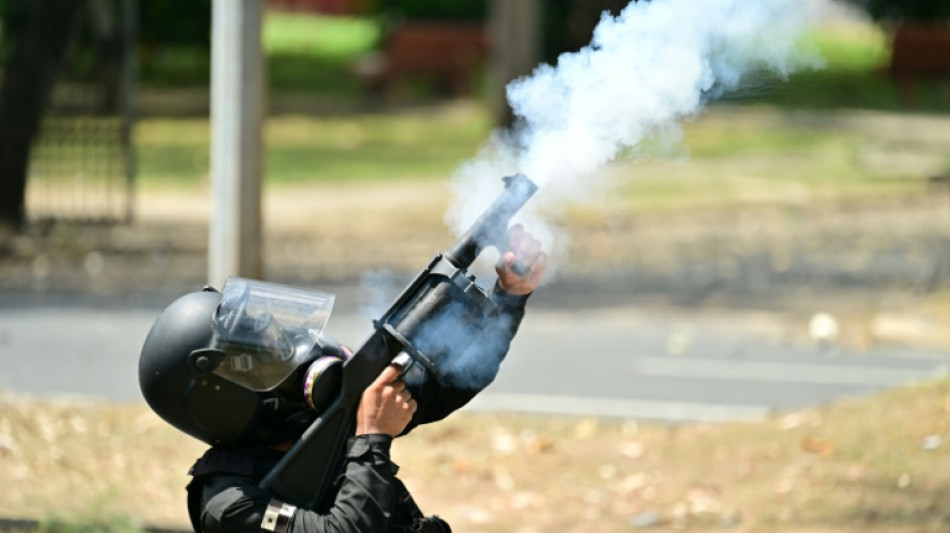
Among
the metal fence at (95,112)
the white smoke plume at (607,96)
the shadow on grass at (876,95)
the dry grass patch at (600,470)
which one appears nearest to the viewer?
the white smoke plume at (607,96)

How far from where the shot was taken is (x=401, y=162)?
1931 cm

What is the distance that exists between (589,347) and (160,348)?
Result: 6.70 m

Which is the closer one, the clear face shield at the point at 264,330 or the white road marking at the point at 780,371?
the clear face shield at the point at 264,330

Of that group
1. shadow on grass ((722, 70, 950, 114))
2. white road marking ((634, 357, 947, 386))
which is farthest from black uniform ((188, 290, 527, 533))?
shadow on grass ((722, 70, 950, 114))

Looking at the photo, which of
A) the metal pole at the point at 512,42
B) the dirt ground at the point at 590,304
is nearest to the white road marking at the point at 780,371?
the dirt ground at the point at 590,304

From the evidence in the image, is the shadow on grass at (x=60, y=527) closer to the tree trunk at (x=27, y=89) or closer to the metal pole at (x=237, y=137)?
the metal pole at (x=237, y=137)

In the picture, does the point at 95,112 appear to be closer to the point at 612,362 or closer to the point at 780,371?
the point at 612,362

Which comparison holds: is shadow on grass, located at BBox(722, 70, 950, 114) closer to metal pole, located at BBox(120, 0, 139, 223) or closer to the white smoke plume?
metal pole, located at BBox(120, 0, 139, 223)

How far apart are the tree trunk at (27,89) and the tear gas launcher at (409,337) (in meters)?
10.9

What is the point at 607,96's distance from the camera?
3.63m

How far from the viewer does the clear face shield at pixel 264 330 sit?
10.6ft

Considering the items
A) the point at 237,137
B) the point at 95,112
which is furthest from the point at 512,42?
the point at 237,137

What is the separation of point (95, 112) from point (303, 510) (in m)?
11.8

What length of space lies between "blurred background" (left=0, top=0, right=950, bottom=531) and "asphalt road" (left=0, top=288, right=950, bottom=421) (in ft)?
0.11
